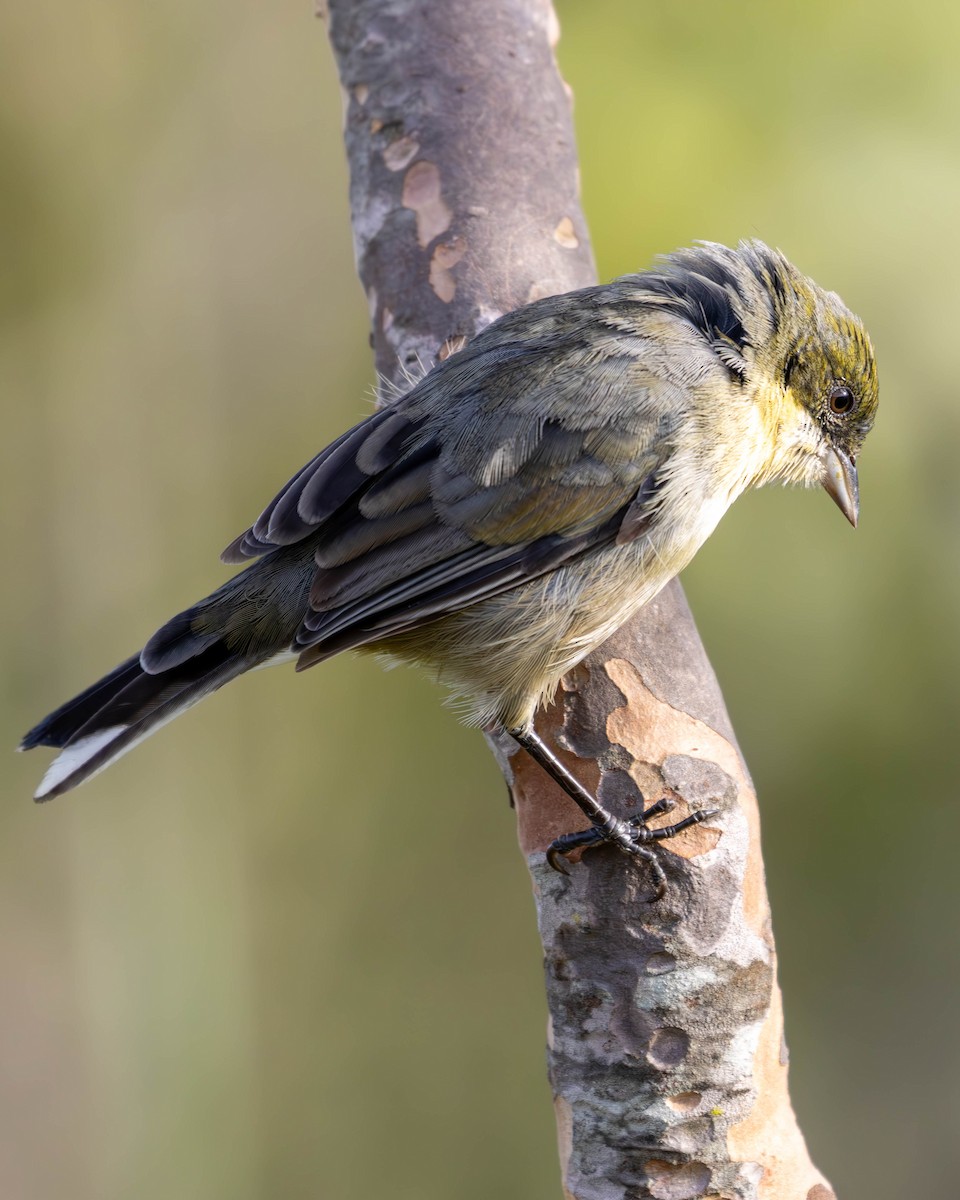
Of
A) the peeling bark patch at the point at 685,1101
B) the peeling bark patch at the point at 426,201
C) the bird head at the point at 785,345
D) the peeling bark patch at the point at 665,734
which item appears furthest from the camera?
the peeling bark patch at the point at 426,201

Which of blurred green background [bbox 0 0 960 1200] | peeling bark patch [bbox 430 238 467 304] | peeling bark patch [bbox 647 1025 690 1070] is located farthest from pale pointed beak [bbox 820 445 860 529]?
peeling bark patch [bbox 647 1025 690 1070]

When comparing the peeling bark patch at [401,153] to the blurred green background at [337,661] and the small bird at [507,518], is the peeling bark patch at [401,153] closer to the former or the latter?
the small bird at [507,518]

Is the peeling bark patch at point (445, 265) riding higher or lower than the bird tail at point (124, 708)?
higher

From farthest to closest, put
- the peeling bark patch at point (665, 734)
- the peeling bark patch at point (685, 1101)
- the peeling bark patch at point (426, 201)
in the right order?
the peeling bark patch at point (426, 201)
the peeling bark patch at point (665, 734)
the peeling bark patch at point (685, 1101)

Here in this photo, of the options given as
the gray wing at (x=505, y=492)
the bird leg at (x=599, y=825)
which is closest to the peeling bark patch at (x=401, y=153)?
the gray wing at (x=505, y=492)

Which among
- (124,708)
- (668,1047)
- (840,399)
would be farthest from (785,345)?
(124,708)

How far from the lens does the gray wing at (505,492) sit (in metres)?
2.82

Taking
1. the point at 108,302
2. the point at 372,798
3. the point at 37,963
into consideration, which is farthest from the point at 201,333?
the point at 37,963

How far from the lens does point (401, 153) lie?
3547mm

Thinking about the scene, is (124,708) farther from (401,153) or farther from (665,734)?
(401,153)

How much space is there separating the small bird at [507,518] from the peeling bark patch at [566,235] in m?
0.45

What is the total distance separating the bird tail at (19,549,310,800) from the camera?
9.66 ft

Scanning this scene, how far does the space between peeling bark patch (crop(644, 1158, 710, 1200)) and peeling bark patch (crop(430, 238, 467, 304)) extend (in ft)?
7.12

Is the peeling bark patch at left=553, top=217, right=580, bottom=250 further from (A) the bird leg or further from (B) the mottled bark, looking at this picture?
(A) the bird leg
